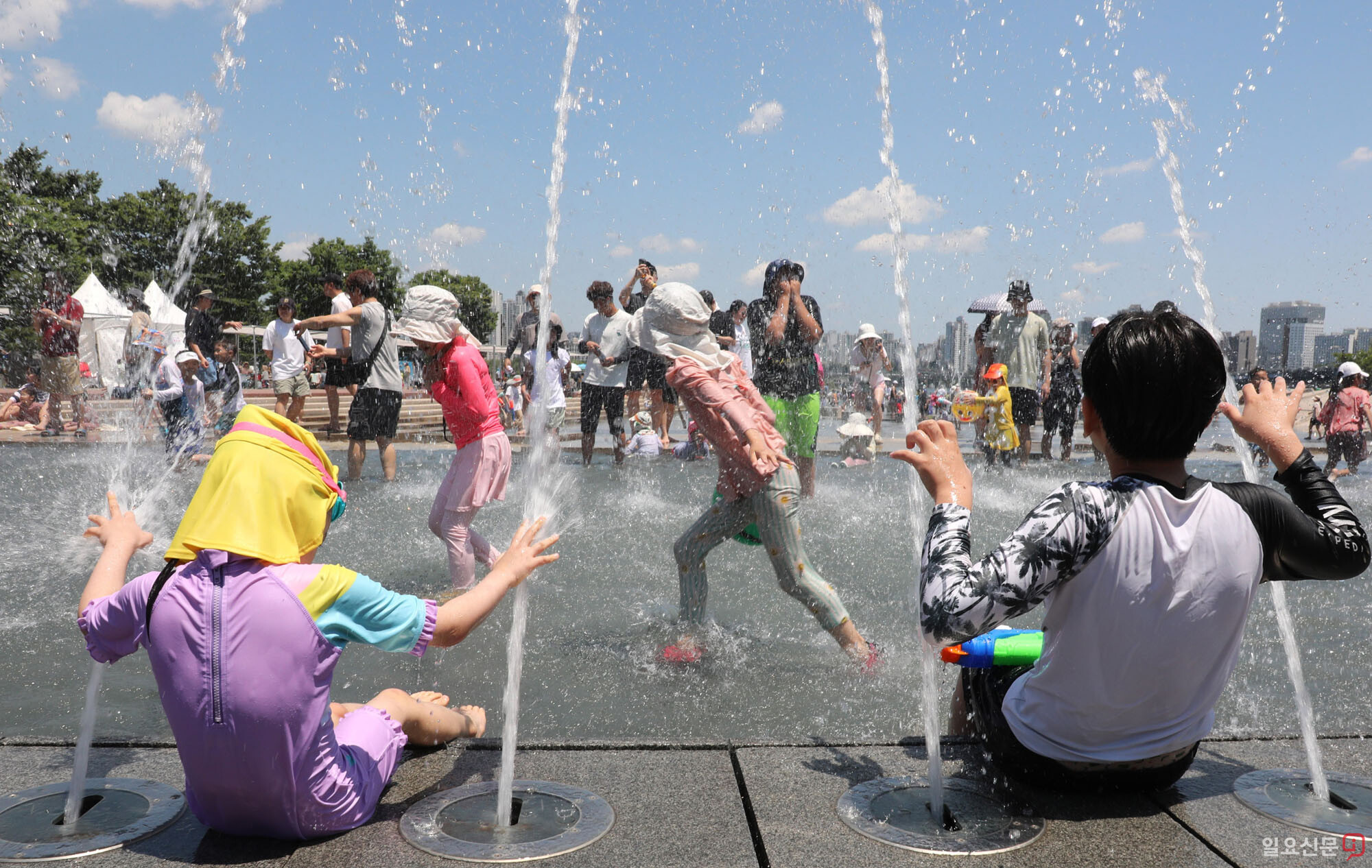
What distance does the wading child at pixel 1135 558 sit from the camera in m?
1.93

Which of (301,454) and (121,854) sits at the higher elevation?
(301,454)

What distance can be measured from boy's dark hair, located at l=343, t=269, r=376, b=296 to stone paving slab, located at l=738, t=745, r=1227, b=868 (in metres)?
6.67

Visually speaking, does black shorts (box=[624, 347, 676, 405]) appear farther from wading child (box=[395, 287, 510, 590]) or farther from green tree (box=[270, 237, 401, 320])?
green tree (box=[270, 237, 401, 320])

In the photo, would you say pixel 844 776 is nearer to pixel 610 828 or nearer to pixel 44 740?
pixel 610 828

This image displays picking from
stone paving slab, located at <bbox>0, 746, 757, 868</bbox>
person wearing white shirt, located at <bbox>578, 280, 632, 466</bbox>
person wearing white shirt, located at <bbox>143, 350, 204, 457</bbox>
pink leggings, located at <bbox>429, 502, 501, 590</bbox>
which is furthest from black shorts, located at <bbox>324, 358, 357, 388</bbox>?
stone paving slab, located at <bbox>0, 746, 757, 868</bbox>

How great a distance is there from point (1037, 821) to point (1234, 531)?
828 mm

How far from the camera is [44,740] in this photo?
2.79m

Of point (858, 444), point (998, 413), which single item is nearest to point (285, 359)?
point (858, 444)

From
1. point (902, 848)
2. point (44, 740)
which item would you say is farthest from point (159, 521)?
point (902, 848)

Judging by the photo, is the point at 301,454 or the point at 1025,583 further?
the point at 301,454

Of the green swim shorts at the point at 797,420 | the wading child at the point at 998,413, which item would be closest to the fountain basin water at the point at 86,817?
the green swim shorts at the point at 797,420

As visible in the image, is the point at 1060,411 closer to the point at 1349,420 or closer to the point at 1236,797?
the point at 1349,420

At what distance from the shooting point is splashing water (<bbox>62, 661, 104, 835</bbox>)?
2280mm

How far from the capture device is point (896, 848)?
6.98 ft
